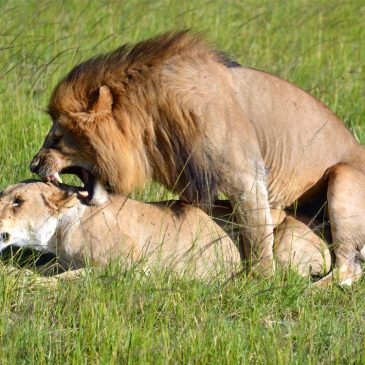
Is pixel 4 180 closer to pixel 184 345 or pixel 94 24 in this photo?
pixel 184 345

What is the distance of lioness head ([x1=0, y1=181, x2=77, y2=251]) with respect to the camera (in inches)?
197

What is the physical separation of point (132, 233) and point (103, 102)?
605 millimetres

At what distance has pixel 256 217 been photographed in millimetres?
5172

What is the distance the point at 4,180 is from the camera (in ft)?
19.8

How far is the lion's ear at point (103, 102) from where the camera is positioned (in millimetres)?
5047

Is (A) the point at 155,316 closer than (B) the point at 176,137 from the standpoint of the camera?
Yes

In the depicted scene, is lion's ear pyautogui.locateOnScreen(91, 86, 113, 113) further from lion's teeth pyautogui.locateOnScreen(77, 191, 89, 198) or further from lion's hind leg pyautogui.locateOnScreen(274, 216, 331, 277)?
lion's hind leg pyautogui.locateOnScreen(274, 216, 331, 277)

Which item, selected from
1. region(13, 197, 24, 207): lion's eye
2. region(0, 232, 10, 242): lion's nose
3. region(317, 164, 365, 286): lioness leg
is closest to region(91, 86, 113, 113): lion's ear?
region(13, 197, 24, 207): lion's eye

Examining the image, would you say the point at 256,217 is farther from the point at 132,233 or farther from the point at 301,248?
the point at 132,233

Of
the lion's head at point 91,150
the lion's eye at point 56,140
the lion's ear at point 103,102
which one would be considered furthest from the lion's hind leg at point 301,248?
the lion's eye at point 56,140

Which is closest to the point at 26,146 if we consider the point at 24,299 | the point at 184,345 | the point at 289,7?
the point at 24,299

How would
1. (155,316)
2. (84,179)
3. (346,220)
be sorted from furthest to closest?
(346,220)
(84,179)
(155,316)

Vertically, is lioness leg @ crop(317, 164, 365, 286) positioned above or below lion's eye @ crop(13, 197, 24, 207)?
below

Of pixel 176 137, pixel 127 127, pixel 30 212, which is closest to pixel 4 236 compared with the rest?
pixel 30 212
